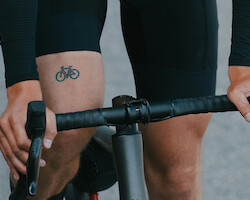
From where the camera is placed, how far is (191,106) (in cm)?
107

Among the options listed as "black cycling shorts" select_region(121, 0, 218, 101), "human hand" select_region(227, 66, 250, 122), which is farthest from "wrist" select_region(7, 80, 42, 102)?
"black cycling shorts" select_region(121, 0, 218, 101)

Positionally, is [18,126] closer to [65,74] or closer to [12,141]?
[12,141]

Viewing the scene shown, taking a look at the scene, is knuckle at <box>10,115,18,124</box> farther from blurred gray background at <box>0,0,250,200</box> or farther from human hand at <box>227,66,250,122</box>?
blurred gray background at <box>0,0,250,200</box>

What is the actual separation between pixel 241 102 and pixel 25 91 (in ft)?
1.46

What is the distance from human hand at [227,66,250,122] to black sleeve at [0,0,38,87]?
0.42 m

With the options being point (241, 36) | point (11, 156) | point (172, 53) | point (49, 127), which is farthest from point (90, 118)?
point (172, 53)

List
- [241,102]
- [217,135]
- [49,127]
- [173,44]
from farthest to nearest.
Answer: [217,135] → [173,44] → [241,102] → [49,127]

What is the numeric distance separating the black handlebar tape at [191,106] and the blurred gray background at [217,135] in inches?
66.1

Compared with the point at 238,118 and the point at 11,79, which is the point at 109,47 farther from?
the point at 11,79

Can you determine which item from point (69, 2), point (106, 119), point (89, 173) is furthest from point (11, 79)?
point (89, 173)

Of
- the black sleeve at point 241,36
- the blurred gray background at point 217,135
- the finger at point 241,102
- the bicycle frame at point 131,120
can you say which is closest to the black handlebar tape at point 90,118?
the bicycle frame at point 131,120

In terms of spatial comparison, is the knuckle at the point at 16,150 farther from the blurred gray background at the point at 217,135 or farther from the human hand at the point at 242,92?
the blurred gray background at the point at 217,135

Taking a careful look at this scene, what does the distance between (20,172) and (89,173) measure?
524mm

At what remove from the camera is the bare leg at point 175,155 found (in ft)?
5.43
